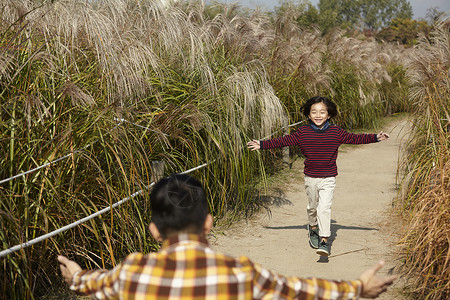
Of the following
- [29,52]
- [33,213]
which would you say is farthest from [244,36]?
[33,213]

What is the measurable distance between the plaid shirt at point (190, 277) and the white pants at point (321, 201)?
10.4 ft

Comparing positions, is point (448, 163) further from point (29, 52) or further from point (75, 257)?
point (29, 52)

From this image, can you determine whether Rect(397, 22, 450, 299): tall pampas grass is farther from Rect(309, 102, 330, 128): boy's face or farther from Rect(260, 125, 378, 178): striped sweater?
Rect(309, 102, 330, 128): boy's face

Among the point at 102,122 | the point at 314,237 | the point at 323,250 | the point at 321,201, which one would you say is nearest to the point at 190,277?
the point at 102,122

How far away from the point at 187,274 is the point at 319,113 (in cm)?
357

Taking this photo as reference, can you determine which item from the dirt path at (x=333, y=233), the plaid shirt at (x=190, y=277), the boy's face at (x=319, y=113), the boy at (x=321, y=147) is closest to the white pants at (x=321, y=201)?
the boy at (x=321, y=147)

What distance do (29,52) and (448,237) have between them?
10.2ft

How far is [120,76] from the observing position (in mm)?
4262

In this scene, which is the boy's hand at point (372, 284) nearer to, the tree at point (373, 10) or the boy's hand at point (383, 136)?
the boy's hand at point (383, 136)

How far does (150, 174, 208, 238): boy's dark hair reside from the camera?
6.12ft

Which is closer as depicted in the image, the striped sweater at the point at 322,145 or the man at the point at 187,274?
the man at the point at 187,274

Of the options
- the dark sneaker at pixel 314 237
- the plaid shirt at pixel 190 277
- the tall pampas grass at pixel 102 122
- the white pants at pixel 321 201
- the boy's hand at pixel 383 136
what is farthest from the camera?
the dark sneaker at pixel 314 237

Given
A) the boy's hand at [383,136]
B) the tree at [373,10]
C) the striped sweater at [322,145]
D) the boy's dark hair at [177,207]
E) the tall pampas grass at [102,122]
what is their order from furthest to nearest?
1. the tree at [373,10]
2. the striped sweater at [322,145]
3. the boy's hand at [383,136]
4. the tall pampas grass at [102,122]
5. the boy's dark hair at [177,207]

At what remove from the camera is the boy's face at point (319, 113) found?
5.03m
